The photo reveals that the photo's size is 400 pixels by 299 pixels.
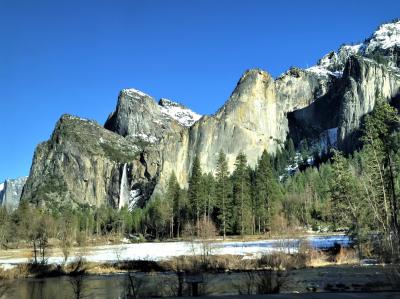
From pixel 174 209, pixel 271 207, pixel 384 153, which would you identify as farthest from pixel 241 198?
pixel 384 153

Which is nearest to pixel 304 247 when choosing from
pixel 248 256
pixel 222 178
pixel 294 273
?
pixel 248 256

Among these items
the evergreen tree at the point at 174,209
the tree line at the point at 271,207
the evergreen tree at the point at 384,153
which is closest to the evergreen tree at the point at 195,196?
the tree line at the point at 271,207

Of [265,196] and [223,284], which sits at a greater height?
[265,196]

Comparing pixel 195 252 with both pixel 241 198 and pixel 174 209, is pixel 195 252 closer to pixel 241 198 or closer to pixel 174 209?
pixel 241 198

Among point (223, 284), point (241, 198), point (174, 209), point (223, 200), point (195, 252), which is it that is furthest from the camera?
point (174, 209)

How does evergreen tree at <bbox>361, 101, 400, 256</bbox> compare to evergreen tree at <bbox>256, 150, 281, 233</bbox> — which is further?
evergreen tree at <bbox>256, 150, 281, 233</bbox>

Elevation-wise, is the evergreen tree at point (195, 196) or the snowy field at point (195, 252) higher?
the evergreen tree at point (195, 196)

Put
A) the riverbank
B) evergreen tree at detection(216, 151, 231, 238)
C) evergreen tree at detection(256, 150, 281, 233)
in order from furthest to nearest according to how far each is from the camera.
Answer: evergreen tree at detection(256, 150, 281, 233), evergreen tree at detection(216, 151, 231, 238), the riverbank

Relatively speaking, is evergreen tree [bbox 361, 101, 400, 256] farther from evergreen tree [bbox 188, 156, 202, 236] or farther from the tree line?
evergreen tree [bbox 188, 156, 202, 236]

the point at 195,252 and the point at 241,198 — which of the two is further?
the point at 241,198

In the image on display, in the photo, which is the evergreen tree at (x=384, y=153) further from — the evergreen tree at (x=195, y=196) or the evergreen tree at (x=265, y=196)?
the evergreen tree at (x=195, y=196)

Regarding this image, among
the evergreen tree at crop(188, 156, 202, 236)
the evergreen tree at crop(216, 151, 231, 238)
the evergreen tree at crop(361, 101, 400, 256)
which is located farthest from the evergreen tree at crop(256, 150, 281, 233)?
the evergreen tree at crop(361, 101, 400, 256)

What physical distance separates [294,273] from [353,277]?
15.8 ft

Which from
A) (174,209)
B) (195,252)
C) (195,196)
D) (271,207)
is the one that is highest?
(195,196)
